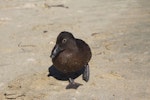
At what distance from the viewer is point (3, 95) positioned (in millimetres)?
6324

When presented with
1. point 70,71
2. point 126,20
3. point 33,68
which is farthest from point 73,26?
point 70,71

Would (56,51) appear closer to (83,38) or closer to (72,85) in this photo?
(72,85)

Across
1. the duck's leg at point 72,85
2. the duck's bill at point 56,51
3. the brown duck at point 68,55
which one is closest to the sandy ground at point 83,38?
the duck's leg at point 72,85

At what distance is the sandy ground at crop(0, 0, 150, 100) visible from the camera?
6293 millimetres

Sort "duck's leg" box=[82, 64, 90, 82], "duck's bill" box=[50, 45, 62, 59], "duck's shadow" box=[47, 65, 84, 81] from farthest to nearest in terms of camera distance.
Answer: "duck's shadow" box=[47, 65, 84, 81] → "duck's leg" box=[82, 64, 90, 82] → "duck's bill" box=[50, 45, 62, 59]

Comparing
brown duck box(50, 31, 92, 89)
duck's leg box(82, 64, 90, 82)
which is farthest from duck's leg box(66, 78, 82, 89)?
duck's leg box(82, 64, 90, 82)

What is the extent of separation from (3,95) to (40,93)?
1.77 ft

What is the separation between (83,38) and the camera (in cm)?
863

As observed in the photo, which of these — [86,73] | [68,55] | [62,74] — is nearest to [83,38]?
[62,74]

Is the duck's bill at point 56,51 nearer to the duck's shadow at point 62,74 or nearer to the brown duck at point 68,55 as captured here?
the brown duck at point 68,55

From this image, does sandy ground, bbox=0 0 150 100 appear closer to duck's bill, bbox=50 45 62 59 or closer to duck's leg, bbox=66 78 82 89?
duck's leg, bbox=66 78 82 89

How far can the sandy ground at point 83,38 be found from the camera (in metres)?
6.29

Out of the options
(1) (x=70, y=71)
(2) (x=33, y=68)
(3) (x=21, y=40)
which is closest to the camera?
(1) (x=70, y=71)

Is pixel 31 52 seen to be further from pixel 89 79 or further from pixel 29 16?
pixel 29 16
